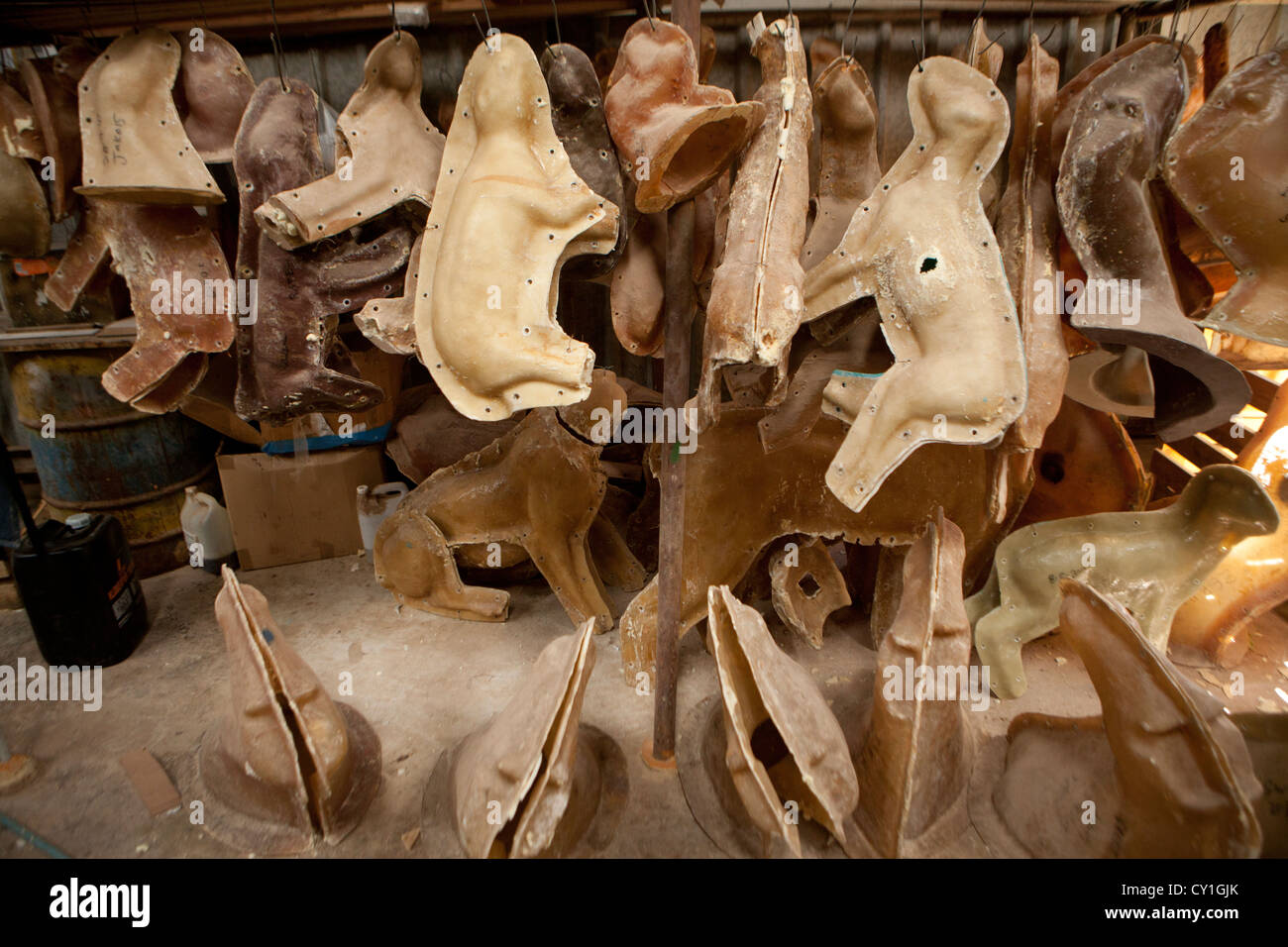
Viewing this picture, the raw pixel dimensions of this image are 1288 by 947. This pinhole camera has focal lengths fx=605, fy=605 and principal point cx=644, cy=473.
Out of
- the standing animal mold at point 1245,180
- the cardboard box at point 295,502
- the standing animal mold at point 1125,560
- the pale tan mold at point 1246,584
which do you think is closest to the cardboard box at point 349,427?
the cardboard box at point 295,502

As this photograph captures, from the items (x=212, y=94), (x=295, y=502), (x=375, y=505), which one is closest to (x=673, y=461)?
(x=212, y=94)

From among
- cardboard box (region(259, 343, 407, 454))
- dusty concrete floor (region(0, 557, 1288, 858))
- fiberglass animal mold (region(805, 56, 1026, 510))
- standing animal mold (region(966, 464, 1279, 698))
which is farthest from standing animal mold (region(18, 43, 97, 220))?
standing animal mold (region(966, 464, 1279, 698))

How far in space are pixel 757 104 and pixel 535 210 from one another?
1.90 ft

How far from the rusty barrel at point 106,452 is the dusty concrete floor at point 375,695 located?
1.05ft

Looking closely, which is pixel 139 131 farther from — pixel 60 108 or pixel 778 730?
pixel 778 730

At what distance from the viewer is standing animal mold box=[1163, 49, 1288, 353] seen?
151 cm

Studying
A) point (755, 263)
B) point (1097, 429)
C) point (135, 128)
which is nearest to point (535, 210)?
point (755, 263)

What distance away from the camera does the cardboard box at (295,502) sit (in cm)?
306

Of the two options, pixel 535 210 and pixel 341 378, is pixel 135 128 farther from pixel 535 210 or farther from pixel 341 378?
pixel 535 210

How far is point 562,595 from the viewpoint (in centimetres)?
271

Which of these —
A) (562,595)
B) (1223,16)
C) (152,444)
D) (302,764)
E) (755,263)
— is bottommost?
(302,764)

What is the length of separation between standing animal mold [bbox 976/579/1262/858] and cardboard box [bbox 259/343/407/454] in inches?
118

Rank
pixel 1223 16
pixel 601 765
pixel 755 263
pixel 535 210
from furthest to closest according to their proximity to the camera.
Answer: pixel 1223 16
pixel 601 765
pixel 535 210
pixel 755 263

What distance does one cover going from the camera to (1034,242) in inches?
63.8
